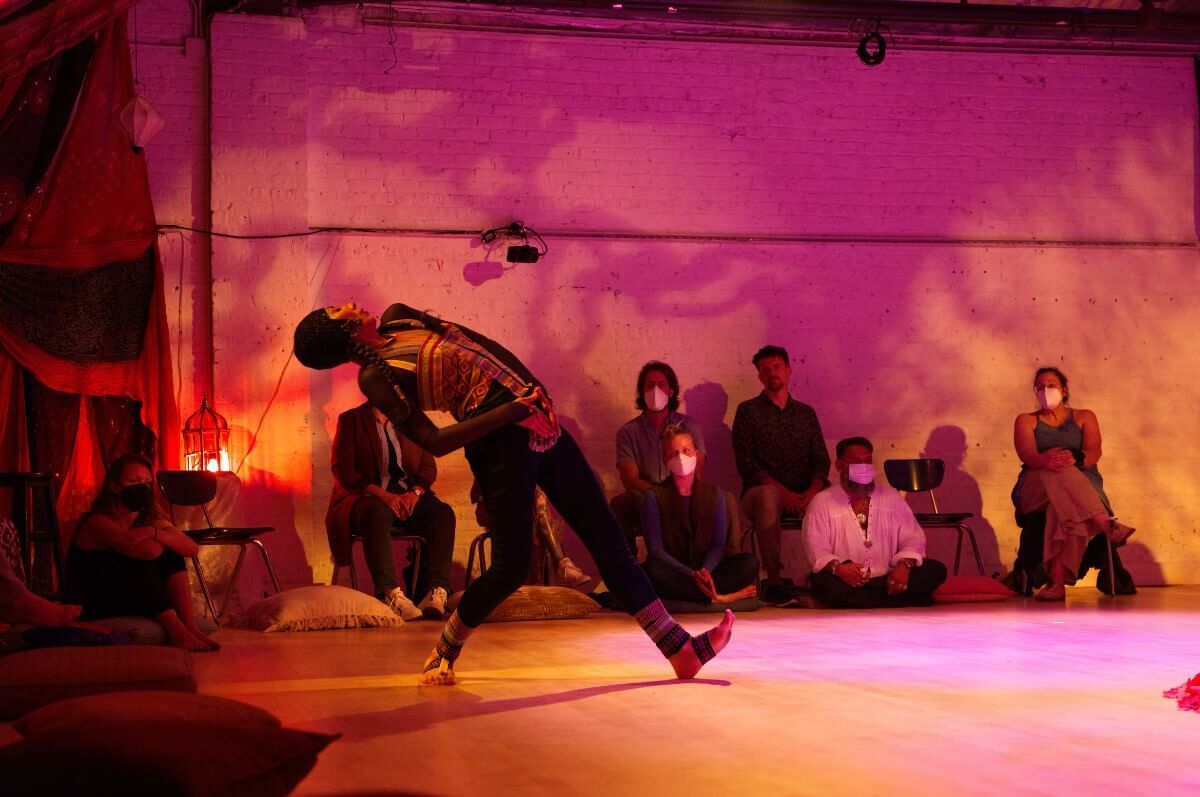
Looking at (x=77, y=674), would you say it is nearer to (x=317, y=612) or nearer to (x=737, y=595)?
(x=317, y=612)

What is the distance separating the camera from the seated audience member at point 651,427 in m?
8.02

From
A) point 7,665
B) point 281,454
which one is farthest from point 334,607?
point 7,665

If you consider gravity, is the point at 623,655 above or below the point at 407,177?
below

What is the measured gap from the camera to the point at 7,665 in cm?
347

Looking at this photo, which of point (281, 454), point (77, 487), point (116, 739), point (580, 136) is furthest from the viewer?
point (580, 136)

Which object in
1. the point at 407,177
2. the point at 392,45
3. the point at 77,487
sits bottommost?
the point at 77,487

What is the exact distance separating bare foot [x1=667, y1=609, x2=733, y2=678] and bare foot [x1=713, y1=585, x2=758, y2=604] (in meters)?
2.90

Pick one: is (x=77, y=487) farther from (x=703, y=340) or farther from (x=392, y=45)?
(x=703, y=340)

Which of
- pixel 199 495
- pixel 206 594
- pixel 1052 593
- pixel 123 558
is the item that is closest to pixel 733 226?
pixel 1052 593

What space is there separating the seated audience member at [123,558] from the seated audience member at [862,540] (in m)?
3.25

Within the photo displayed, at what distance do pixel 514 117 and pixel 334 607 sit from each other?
348 cm

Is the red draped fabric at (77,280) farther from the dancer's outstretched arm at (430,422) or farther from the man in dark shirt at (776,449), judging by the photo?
the dancer's outstretched arm at (430,422)

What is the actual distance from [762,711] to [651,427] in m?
4.71

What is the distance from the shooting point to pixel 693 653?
4074 mm
